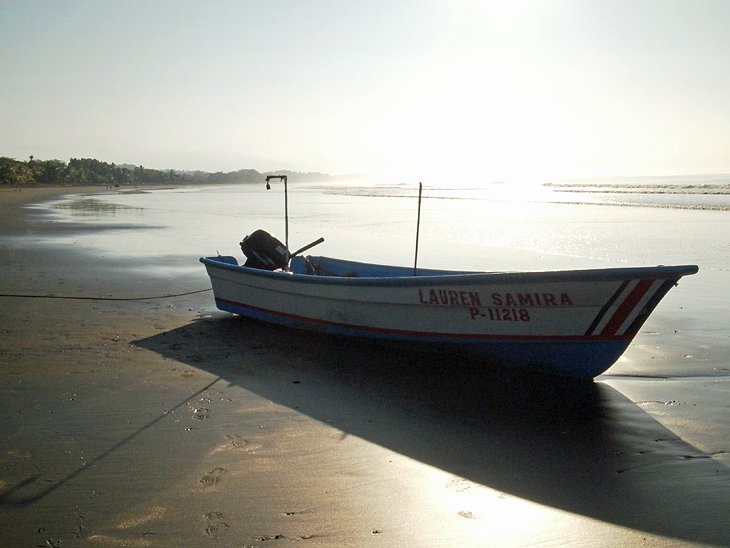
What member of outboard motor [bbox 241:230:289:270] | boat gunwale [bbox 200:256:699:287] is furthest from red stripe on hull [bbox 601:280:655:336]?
outboard motor [bbox 241:230:289:270]

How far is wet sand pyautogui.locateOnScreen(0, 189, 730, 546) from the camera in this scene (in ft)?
11.7

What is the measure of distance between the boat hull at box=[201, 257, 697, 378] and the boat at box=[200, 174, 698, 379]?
0.03 ft

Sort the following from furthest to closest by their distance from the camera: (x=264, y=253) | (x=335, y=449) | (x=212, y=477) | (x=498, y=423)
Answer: (x=264, y=253) → (x=498, y=423) → (x=335, y=449) → (x=212, y=477)

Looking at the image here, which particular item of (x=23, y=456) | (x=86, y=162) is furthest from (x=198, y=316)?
(x=86, y=162)

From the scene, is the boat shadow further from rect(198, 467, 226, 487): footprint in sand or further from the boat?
rect(198, 467, 226, 487): footprint in sand

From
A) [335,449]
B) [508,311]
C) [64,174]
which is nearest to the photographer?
[335,449]

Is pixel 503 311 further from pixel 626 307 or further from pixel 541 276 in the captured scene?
pixel 626 307

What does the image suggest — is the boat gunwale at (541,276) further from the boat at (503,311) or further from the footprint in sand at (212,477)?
the footprint in sand at (212,477)

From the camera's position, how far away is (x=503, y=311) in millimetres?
6477

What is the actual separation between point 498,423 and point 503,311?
150cm

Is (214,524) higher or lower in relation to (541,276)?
lower

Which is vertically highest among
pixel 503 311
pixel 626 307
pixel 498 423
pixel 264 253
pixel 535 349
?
pixel 264 253

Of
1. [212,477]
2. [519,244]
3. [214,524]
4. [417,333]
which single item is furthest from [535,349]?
[519,244]

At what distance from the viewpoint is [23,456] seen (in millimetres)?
4375
